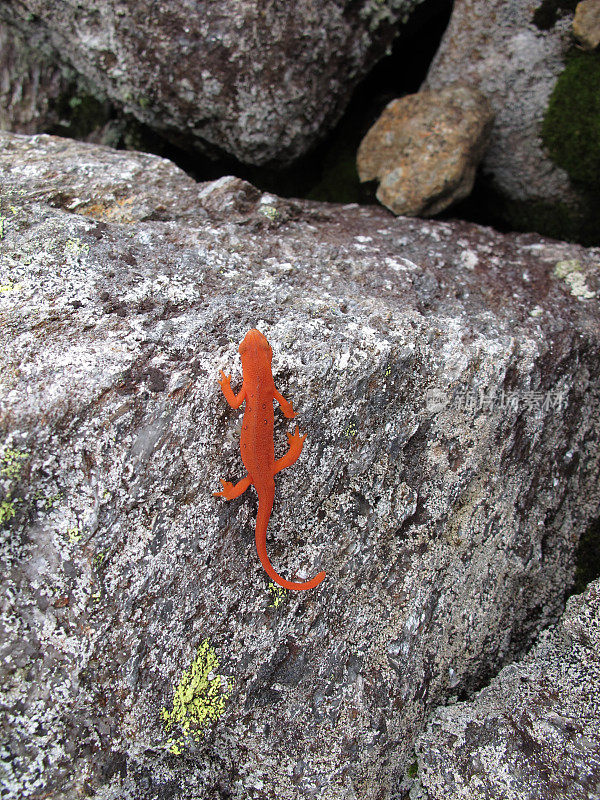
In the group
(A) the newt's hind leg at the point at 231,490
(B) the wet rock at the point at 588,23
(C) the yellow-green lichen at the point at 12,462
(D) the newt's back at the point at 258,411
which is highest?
(B) the wet rock at the point at 588,23

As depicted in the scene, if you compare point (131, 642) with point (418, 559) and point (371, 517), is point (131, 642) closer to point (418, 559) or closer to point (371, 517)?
point (371, 517)

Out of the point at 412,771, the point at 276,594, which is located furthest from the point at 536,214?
the point at 412,771

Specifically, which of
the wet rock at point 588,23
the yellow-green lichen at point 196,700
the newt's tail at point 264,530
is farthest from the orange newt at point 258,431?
the wet rock at point 588,23

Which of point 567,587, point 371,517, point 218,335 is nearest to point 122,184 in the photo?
point 218,335

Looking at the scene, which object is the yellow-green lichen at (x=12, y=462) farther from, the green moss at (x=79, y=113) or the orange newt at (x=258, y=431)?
the green moss at (x=79, y=113)

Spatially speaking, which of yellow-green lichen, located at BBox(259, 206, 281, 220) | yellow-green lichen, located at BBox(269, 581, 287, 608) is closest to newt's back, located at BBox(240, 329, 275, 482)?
yellow-green lichen, located at BBox(269, 581, 287, 608)

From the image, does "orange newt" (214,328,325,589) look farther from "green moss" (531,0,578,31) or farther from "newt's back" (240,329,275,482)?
"green moss" (531,0,578,31)
